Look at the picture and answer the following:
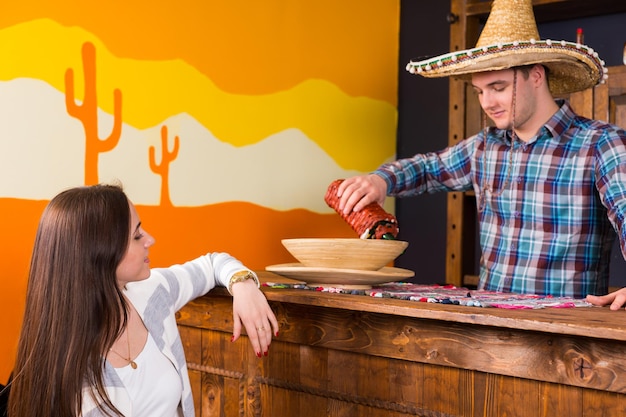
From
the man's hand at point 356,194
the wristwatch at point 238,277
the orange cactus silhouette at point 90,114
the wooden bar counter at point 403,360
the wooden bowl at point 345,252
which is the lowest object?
the wooden bar counter at point 403,360

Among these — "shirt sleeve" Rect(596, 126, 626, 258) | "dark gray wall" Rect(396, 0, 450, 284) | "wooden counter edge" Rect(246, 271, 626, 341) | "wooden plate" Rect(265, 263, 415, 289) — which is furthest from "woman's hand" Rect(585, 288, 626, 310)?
"dark gray wall" Rect(396, 0, 450, 284)

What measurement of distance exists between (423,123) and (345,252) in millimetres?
1888

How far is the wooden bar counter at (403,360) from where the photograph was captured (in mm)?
1675

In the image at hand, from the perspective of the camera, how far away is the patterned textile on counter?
6.34 ft

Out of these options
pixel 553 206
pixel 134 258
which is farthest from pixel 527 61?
pixel 134 258

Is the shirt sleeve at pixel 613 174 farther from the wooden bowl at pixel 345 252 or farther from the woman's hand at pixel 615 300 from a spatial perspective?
the wooden bowl at pixel 345 252

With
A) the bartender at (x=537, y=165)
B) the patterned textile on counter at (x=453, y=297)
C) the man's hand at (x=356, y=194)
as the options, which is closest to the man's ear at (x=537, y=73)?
the bartender at (x=537, y=165)

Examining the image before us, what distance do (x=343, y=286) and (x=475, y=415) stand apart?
1.72ft

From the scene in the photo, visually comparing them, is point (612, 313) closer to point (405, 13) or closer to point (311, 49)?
point (311, 49)

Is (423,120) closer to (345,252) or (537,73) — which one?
(537,73)

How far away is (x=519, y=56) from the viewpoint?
8.25 feet

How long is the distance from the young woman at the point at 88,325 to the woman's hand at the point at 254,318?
24 centimetres

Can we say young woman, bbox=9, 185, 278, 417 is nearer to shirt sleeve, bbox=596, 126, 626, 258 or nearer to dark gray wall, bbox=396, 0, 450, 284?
shirt sleeve, bbox=596, 126, 626, 258

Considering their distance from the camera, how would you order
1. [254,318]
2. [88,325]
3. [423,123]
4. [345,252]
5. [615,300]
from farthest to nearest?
1. [423,123]
2. [345,252]
3. [254,318]
4. [615,300]
5. [88,325]
